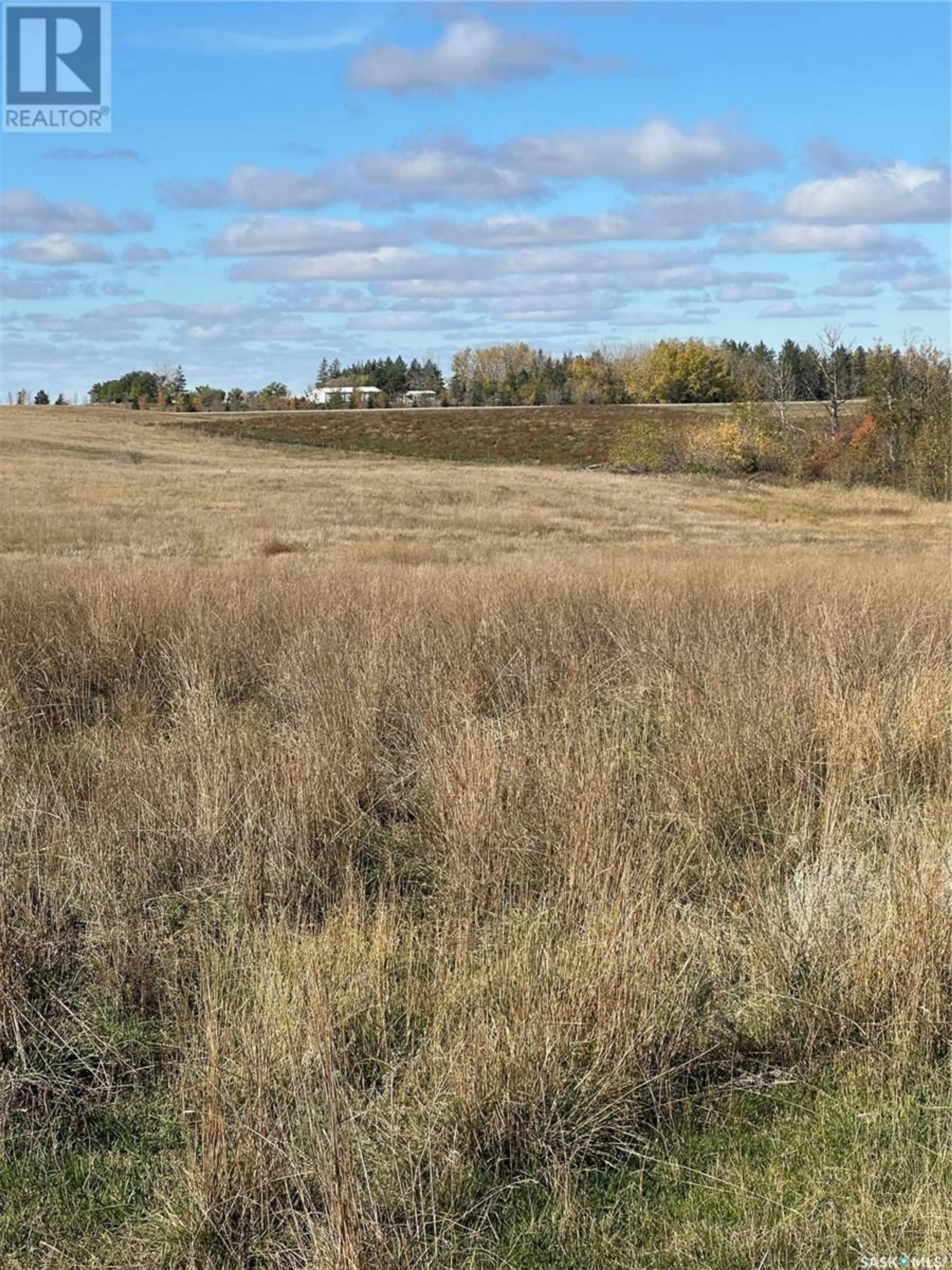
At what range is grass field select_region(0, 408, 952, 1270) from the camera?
2.63 meters

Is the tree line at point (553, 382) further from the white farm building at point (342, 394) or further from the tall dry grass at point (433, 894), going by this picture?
the tall dry grass at point (433, 894)

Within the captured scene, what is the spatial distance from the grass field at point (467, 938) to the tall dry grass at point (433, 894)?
0.05 feet

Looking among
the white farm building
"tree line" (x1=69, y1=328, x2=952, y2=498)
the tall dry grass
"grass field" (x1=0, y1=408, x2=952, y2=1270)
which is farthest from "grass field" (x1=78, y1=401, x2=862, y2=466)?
the tall dry grass

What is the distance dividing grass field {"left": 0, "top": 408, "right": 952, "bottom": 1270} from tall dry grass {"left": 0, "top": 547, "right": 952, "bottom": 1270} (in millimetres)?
16

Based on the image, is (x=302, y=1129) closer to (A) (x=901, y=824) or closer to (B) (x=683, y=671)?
(A) (x=901, y=824)

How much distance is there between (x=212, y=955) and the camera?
346 cm

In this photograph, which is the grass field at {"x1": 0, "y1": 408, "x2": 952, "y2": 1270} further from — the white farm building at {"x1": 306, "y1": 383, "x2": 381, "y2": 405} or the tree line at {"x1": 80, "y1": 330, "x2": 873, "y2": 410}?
the white farm building at {"x1": 306, "y1": 383, "x2": 381, "y2": 405}

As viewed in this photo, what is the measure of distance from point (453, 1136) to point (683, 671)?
4.56 meters

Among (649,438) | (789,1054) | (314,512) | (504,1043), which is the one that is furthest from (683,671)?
(649,438)

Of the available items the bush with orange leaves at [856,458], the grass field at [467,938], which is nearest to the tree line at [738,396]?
the bush with orange leaves at [856,458]

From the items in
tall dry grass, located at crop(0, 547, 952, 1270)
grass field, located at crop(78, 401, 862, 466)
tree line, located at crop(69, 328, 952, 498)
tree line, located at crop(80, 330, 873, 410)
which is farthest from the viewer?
tree line, located at crop(80, 330, 873, 410)

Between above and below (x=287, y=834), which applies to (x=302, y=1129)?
below

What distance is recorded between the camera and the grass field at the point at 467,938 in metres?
2.63

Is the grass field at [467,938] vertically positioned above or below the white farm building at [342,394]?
below
